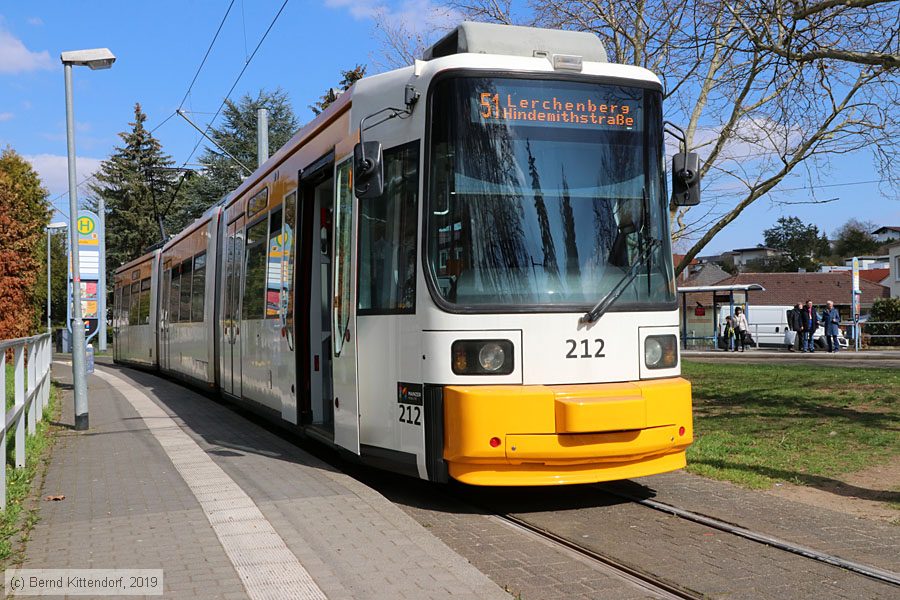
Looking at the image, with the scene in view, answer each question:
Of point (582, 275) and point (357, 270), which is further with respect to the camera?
point (357, 270)

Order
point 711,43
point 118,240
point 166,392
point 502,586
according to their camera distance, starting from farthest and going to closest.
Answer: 1. point 118,240
2. point 166,392
3. point 711,43
4. point 502,586

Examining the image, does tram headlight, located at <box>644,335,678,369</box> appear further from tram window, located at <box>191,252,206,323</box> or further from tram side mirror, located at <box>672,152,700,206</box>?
tram window, located at <box>191,252,206,323</box>

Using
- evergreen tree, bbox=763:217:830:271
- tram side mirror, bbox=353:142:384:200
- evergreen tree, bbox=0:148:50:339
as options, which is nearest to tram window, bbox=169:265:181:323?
evergreen tree, bbox=0:148:50:339

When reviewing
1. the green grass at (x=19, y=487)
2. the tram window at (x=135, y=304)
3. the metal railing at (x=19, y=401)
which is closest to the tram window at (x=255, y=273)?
the metal railing at (x=19, y=401)

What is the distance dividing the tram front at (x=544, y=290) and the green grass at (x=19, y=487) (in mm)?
2829

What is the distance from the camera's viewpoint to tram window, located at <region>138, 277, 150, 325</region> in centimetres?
2385

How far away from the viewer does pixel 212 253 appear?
1545cm

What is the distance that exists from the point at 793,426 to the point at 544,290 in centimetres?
612

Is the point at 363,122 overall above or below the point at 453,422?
above

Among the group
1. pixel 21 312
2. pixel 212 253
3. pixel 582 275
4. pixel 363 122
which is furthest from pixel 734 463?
pixel 21 312

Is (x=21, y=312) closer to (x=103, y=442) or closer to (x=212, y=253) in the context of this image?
(x=212, y=253)

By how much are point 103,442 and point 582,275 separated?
21.2ft
